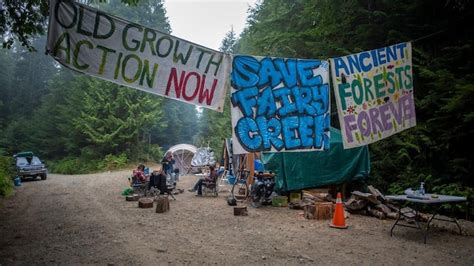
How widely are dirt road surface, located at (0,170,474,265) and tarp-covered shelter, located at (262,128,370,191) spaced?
1.60 metres

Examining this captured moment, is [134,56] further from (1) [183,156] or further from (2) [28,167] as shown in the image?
(1) [183,156]

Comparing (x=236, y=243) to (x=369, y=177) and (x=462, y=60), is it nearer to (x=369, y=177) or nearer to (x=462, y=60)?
(x=369, y=177)

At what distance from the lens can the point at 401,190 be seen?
9500 millimetres

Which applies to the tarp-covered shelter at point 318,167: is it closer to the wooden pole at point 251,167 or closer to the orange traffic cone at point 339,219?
the wooden pole at point 251,167

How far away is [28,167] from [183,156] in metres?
10.5

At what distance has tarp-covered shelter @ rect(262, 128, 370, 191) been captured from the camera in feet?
36.1

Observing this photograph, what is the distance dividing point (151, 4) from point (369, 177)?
37.1 metres

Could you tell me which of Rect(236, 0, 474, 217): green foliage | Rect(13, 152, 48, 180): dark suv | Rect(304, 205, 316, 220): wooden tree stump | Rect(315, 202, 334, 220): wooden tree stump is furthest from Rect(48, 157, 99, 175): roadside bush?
Rect(315, 202, 334, 220): wooden tree stump

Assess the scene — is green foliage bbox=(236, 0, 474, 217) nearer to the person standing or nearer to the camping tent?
the person standing

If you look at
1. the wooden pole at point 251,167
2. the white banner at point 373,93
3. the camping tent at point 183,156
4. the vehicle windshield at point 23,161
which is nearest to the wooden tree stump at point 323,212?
the white banner at point 373,93

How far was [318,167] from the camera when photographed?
11062 millimetres

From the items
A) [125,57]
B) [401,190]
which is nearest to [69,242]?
[125,57]

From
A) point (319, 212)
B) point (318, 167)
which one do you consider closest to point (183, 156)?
point (318, 167)

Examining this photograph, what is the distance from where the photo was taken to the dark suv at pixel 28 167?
18.2m
